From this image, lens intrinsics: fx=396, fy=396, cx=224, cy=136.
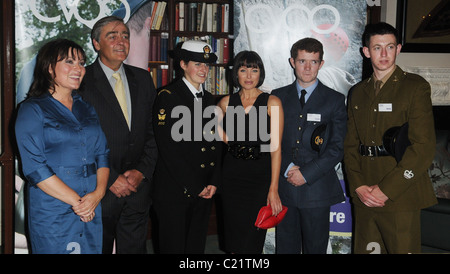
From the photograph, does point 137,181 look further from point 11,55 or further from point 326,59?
point 326,59

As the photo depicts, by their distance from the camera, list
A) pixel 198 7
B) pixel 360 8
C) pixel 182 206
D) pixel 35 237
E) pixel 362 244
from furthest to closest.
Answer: pixel 198 7
pixel 360 8
pixel 362 244
pixel 182 206
pixel 35 237

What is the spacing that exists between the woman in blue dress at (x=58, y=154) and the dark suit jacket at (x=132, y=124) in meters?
0.28

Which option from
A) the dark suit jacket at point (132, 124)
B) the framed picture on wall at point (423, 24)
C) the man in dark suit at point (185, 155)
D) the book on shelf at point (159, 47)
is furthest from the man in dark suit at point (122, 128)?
the framed picture on wall at point (423, 24)

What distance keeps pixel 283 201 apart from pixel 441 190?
5.47 ft

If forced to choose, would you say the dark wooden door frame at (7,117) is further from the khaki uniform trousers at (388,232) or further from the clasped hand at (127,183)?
the khaki uniform trousers at (388,232)

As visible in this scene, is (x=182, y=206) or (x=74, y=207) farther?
(x=182, y=206)

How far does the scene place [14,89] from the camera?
275 cm

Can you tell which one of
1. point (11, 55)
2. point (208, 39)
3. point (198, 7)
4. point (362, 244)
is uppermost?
point (198, 7)

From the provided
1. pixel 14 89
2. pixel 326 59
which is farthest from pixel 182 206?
pixel 326 59

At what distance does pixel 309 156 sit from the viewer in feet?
8.80

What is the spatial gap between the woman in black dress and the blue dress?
85 cm

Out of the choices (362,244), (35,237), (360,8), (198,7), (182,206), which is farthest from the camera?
(198,7)

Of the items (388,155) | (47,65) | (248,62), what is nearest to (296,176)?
(388,155)

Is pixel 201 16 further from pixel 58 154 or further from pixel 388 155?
pixel 58 154
